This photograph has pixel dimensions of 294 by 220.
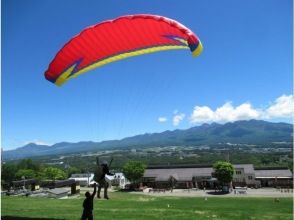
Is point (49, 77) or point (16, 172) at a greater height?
point (49, 77)

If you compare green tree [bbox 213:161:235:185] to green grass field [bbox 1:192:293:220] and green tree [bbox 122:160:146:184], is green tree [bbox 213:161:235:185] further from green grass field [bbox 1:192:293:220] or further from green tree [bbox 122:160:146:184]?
green grass field [bbox 1:192:293:220]

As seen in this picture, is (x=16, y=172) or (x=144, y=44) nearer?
(x=144, y=44)

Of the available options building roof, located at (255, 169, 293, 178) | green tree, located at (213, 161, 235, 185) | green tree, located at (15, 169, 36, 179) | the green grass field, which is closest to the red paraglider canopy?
the green grass field

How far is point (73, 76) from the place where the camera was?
55.1 ft

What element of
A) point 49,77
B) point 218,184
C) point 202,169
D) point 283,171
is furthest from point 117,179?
point 49,77

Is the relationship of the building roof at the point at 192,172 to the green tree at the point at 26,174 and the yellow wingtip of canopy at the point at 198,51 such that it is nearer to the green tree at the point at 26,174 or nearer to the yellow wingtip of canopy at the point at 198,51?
the green tree at the point at 26,174

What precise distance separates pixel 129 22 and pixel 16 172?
95.9 meters

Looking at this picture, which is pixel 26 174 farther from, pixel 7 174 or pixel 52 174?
pixel 7 174

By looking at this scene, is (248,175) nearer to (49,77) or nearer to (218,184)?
(218,184)

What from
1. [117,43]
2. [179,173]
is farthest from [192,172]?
[117,43]

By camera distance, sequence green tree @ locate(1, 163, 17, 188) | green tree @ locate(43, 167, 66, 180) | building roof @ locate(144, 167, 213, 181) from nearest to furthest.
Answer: building roof @ locate(144, 167, 213, 181), green tree @ locate(43, 167, 66, 180), green tree @ locate(1, 163, 17, 188)

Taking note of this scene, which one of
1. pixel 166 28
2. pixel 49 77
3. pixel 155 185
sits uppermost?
pixel 166 28

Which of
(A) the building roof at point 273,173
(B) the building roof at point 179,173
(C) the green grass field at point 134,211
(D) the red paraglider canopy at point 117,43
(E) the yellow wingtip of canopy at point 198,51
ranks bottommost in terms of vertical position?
(A) the building roof at point 273,173

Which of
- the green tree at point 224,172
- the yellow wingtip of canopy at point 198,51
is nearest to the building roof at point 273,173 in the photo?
the green tree at point 224,172
